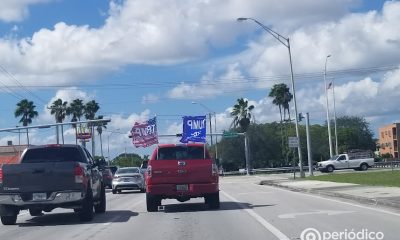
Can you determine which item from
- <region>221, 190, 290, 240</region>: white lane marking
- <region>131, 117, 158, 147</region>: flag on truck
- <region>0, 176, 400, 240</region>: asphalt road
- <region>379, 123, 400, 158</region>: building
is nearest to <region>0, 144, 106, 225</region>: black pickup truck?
<region>0, 176, 400, 240</region>: asphalt road

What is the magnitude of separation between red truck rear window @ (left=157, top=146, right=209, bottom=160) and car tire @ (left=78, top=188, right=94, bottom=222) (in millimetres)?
3665

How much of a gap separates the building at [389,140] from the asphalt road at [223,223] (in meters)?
115

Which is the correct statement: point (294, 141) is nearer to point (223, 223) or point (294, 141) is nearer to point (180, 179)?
point (180, 179)

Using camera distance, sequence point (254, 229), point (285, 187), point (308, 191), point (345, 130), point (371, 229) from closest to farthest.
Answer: point (371, 229) → point (254, 229) → point (308, 191) → point (285, 187) → point (345, 130)

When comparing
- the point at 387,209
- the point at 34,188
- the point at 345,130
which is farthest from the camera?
the point at 345,130

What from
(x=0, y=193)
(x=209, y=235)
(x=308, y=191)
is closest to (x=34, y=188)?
(x=0, y=193)

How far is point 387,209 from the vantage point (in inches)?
764

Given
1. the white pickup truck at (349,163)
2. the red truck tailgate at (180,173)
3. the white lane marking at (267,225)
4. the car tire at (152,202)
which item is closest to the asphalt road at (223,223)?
the white lane marking at (267,225)

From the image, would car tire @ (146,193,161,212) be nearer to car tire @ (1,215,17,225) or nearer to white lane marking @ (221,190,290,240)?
white lane marking @ (221,190,290,240)

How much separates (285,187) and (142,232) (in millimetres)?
22182

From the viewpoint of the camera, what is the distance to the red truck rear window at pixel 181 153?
72.5ft

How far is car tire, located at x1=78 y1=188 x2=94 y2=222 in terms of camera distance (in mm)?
18719

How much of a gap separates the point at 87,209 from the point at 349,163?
49.3 metres

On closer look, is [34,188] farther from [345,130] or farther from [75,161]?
[345,130]
